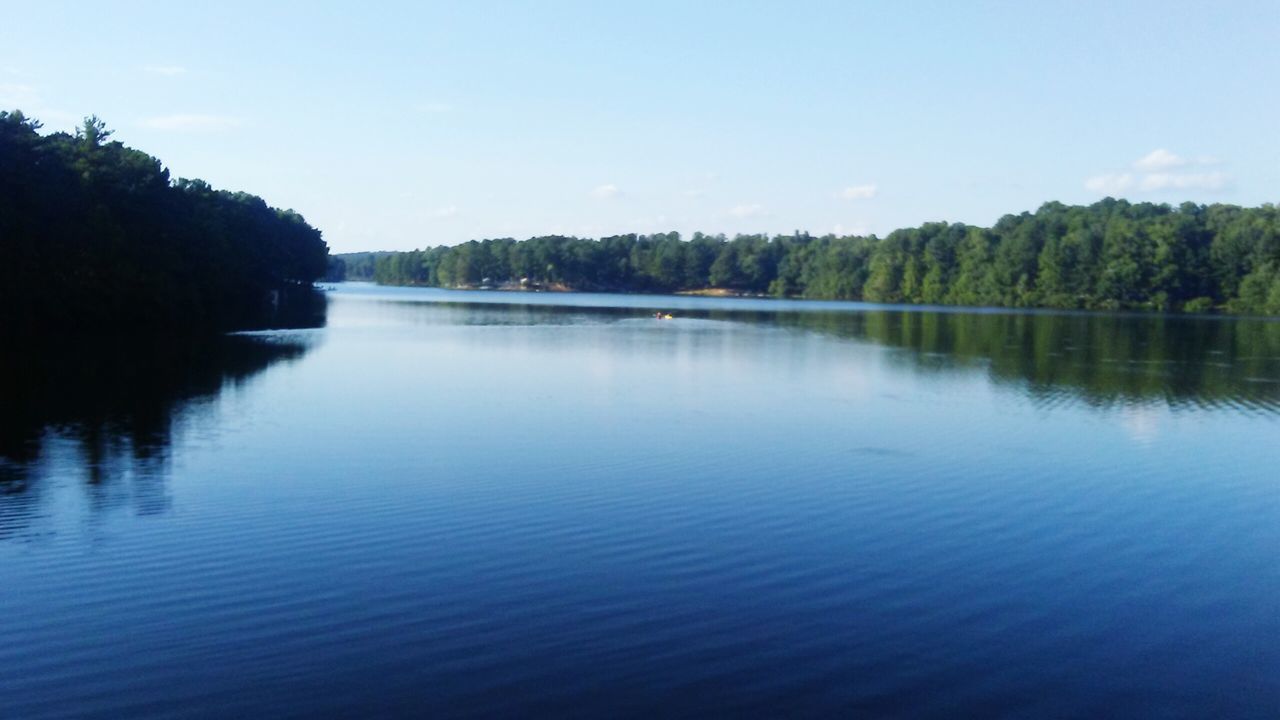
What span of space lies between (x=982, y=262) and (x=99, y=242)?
99.2 meters

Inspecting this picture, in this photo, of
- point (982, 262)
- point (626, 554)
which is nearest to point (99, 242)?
point (626, 554)

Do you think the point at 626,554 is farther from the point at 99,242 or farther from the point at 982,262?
the point at 982,262

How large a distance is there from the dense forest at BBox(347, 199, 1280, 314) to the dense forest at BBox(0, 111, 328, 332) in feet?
266

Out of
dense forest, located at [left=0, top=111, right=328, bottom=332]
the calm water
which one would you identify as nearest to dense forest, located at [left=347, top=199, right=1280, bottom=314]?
dense forest, located at [left=0, top=111, right=328, bottom=332]

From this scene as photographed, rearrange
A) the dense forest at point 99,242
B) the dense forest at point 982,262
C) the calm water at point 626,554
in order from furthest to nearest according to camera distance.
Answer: the dense forest at point 982,262
the dense forest at point 99,242
the calm water at point 626,554

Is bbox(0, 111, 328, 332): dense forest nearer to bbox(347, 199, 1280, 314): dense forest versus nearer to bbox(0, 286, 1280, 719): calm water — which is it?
bbox(0, 286, 1280, 719): calm water

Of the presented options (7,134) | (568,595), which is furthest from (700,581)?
(7,134)

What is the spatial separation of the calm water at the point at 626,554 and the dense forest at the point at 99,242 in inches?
607

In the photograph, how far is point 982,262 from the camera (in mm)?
120375

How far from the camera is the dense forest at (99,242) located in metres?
37.2

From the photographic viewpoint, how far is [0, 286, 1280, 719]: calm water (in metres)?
7.80

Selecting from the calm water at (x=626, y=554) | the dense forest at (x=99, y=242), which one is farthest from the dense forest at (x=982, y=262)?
the calm water at (x=626, y=554)

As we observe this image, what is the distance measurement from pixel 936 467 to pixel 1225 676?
888cm

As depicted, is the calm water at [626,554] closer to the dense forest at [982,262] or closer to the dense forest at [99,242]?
the dense forest at [99,242]
